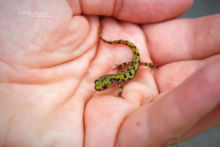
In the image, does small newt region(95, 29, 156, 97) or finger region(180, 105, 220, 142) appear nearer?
finger region(180, 105, 220, 142)

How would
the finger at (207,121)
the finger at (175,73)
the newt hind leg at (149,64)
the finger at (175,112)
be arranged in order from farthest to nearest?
the newt hind leg at (149,64) → the finger at (175,73) → the finger at (207,121) → the finger at (175,112)

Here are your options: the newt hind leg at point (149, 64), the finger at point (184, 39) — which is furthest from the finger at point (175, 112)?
the newt hind leg at point (149, 64)

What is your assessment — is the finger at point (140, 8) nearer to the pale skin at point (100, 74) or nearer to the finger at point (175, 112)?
the pale skin at point (100, 74)

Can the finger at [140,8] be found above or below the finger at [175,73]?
above

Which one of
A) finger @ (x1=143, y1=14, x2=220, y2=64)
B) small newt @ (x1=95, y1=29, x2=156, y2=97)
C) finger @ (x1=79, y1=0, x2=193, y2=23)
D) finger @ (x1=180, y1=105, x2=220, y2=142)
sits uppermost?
finger @ (x1=79, y1=0, x2=193, y2=23)

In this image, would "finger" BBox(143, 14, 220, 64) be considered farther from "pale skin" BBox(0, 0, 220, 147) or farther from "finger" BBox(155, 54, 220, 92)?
"finger" BBox(155, 54, 220, 92)

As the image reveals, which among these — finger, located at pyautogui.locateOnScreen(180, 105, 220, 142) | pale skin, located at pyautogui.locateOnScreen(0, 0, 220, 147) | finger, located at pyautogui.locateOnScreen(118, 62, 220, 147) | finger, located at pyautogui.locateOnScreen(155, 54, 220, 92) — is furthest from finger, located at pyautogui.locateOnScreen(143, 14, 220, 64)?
finger, located at pyautogui.locateOnScreen(118, 62, 220, 147)

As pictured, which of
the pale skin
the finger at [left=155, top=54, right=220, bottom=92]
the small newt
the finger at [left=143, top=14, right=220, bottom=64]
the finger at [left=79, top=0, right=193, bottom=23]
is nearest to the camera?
the pale skin
